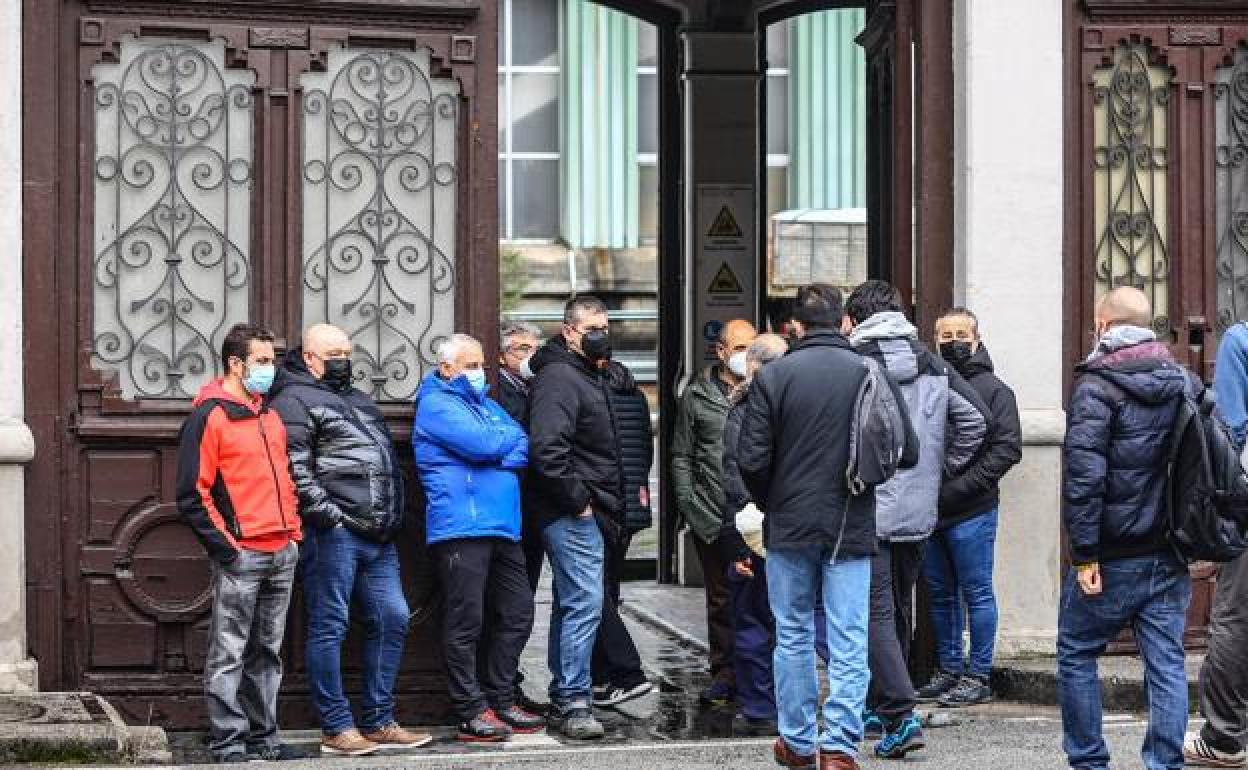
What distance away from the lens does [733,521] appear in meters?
11.2

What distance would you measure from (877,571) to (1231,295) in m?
3.43

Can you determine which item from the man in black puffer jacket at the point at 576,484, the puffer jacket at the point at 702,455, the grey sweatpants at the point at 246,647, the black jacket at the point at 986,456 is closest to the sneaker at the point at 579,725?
the man in black puffer jacket at the point at 576,484

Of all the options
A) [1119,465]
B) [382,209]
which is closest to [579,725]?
[382,209]

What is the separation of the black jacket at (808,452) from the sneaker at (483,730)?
1.99 meters

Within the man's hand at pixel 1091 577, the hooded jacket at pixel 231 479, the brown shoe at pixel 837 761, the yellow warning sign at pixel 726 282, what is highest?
the yellow warning sign at pixel 726 282

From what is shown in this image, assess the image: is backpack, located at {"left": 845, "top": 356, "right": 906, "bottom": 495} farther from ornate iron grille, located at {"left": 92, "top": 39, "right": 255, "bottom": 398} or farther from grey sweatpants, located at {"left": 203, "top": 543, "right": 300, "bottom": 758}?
ornate iron grille, located at {"left": 92, "top": 39, "right": 255, "bottom": 398}

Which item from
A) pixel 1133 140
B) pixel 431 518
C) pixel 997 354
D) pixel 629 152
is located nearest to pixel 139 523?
pixel 431 518

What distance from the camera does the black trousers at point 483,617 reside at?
1070 centimetres

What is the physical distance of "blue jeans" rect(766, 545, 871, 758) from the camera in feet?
30.7

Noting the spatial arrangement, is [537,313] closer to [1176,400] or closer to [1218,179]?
[1218,179]

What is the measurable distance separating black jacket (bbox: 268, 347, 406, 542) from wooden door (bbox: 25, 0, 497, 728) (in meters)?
0.67

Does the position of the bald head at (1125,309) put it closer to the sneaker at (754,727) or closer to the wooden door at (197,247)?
the sneaker at (754,727)

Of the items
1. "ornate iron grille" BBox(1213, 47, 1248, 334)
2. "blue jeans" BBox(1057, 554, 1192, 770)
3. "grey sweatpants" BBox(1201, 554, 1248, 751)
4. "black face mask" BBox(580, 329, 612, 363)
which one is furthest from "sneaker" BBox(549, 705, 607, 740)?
"ornate iron grille" BBox(1213, 47, 1248, 334)

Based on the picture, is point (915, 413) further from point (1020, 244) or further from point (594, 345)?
point (1020, 244)
